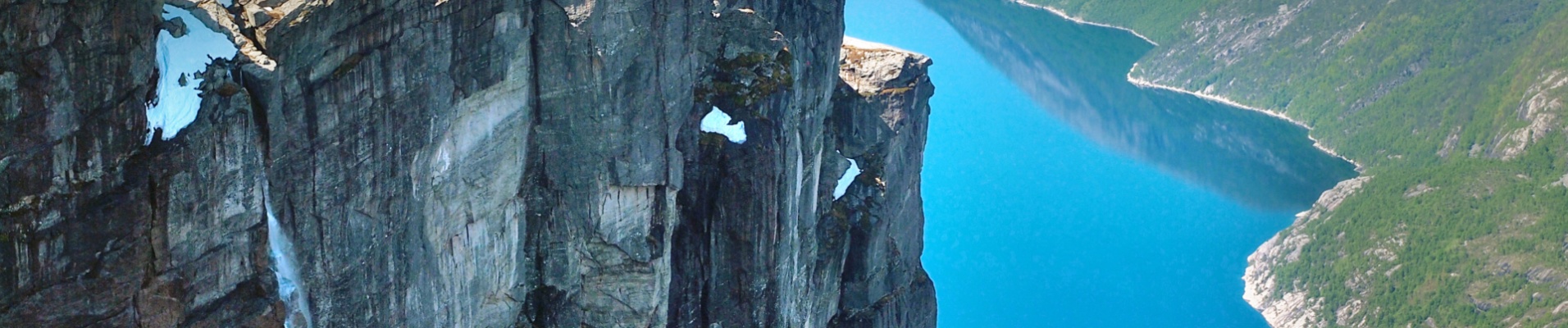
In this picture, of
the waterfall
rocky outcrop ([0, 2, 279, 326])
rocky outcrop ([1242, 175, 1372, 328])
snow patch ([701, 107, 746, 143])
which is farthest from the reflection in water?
rocky outcrop ([0, 2, 279, 326])

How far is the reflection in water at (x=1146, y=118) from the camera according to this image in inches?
5650

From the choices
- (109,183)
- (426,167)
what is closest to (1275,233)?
(426,167)

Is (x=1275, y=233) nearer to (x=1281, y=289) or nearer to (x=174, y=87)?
(x=1281, y=289)

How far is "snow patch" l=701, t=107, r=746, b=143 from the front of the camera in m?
43.4

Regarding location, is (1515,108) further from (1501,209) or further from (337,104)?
(337,104)

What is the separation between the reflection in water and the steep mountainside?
11.6 feet

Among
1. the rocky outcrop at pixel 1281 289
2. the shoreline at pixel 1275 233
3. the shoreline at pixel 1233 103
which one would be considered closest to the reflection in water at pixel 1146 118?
the shoreline at pixel 1233 103

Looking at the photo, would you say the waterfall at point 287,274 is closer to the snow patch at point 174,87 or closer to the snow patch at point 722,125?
the snow patch at point 174,87

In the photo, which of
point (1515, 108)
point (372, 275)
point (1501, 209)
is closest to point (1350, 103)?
point (1515, 108)

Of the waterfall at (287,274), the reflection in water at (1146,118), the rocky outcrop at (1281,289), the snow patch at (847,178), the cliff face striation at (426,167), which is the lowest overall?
the waterfall at (287,274)

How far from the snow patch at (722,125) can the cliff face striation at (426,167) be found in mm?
176

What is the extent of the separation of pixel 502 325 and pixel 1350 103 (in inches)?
5397

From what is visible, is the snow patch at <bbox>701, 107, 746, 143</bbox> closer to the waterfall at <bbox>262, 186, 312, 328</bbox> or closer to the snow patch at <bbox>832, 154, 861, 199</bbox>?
the waterfall at <bbox>262, 186, 312, 328</bbox>

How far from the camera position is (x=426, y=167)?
34.4m
